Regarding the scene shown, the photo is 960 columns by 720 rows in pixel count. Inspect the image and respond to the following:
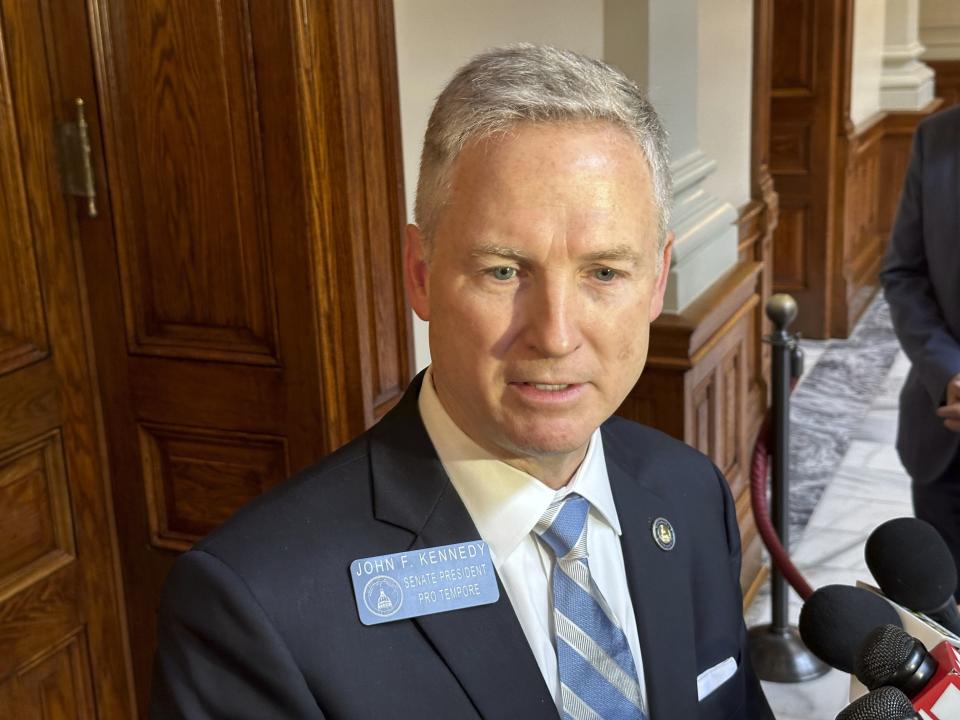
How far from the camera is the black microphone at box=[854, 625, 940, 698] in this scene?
1.07 meters

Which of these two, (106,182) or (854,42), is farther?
(854,42)

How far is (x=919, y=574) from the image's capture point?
1.42 metres

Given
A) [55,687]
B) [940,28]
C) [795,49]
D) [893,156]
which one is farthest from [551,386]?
[940,28]

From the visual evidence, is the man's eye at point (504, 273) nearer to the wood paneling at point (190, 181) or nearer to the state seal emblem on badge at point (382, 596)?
the state seal emblem on badge at point (382, 596)

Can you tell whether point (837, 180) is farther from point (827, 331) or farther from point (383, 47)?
point (383, 47)

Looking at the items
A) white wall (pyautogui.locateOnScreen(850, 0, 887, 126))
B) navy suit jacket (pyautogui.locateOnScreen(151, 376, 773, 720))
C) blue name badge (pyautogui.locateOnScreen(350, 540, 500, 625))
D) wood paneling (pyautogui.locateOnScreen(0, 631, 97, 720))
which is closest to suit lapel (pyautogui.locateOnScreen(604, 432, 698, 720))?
navy suit jacket (pyautogui.locateOnScreen(151, 376, 773, 720))

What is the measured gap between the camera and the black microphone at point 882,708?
3.17ft

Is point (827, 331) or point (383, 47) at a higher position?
point (383, 47)

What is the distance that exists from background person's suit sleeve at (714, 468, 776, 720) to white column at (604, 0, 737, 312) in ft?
5.55

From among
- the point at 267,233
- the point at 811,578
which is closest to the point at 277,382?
the point at 267,233

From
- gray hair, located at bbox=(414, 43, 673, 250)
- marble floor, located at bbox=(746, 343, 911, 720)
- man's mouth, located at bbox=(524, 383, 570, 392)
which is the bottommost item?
marble floor, located at bbox=(746, 343, 911, 720)

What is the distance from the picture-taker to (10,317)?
86.9 inches

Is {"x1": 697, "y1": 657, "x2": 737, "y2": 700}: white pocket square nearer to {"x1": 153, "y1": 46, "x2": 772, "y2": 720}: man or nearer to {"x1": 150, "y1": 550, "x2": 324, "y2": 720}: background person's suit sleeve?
{"x1": 153, "y1": 46, "x2": 772, "y2": 720}: man

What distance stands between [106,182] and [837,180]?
565 centimetres
